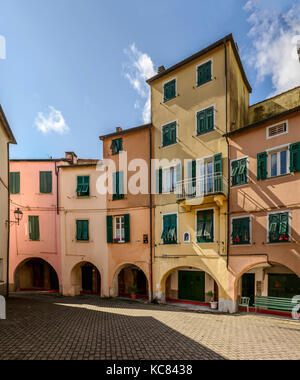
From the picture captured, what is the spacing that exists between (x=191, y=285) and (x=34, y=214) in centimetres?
1477

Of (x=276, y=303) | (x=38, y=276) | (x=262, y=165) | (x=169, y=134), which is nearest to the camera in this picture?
(x=262, y=165)

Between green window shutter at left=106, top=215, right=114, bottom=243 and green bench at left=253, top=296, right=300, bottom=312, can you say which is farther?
green window shutter at left=106, top=215, right=114, bottom=243

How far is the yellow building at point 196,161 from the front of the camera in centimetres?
1412

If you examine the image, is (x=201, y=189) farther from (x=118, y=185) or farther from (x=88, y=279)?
(x=88, y=279)

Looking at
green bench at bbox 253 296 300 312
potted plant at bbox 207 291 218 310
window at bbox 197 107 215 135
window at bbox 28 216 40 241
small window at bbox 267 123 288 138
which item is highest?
window at bbox 197 107 215 135

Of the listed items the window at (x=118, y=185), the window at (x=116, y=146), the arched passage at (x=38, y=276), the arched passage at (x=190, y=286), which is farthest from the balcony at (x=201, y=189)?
the arched passage at (x=38, y=276)

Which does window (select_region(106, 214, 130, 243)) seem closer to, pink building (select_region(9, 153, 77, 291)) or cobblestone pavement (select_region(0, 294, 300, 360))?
pink building (select_region(9, 153, 77, 291))

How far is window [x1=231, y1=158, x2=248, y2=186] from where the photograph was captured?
13.4 metres

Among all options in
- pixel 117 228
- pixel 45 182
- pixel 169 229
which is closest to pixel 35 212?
pixel 45 182

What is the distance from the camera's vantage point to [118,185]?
723 inches

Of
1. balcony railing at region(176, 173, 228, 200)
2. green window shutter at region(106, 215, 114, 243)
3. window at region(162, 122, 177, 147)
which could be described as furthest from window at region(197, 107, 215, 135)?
green window shutter at region(106, 215, 114, 243)

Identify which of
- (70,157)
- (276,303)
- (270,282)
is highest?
(70,157)

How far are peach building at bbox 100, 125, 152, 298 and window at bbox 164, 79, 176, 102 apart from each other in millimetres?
2518

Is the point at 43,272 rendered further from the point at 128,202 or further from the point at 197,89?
the point at 197,89
